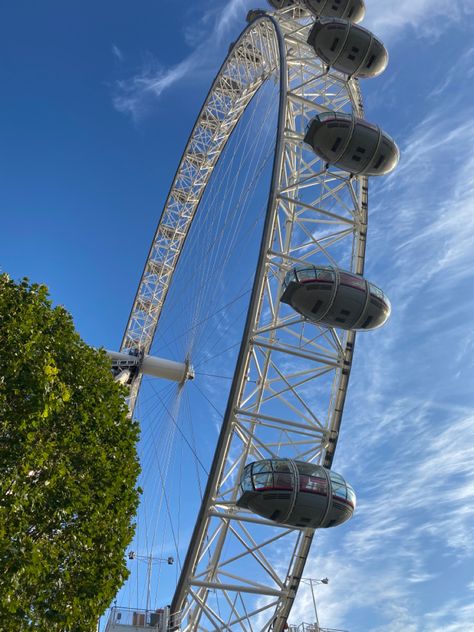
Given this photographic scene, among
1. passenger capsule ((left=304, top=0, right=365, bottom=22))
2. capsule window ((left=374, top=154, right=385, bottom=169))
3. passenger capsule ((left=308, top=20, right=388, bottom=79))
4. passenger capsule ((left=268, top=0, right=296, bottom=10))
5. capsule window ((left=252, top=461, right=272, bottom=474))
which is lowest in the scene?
capsule window ((left=252, top=461, right=272, bottom=474))

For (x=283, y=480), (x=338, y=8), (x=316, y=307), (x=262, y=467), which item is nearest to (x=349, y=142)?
(x=316, y=307)

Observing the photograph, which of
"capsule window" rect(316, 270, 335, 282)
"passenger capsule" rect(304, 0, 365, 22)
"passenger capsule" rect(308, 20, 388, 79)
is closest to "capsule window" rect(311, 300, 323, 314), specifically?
"capsule window" rect(316, 270, 335, 282)

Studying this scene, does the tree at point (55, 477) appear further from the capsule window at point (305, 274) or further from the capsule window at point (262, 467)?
the capsule window at point (305, 274)

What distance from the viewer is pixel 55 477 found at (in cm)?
1002

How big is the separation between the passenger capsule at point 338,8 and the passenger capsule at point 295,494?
21.1m

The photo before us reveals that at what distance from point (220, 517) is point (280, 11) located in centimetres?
2432

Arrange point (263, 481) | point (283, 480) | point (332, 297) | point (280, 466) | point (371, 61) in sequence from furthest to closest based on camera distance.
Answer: point (371, 61), point (332, 297), point (280, 466), point (263, 481), point (283, 480)

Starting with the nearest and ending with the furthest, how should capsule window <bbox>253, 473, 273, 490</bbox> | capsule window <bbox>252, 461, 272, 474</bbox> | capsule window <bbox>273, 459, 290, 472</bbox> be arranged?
capsule window <bbox>253, 473, 273, 490</bbox>
capsule window <bbox>273, 459, 290, 472</bbox>
capsule window <bbox>252, 461, 272, 474</bbox>

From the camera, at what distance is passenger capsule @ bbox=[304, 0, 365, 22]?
96.1 ft

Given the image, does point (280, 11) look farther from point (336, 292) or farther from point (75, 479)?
point (75, 479)

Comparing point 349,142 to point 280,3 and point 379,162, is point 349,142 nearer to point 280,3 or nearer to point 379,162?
point 379,162

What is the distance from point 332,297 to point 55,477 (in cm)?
1232

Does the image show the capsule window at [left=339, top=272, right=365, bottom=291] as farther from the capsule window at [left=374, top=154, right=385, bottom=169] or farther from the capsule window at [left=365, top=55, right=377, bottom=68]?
the capsule window at [left=365, top=55, right=377, bottom=68]

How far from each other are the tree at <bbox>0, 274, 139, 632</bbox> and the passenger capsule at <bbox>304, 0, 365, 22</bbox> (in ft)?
75.9
